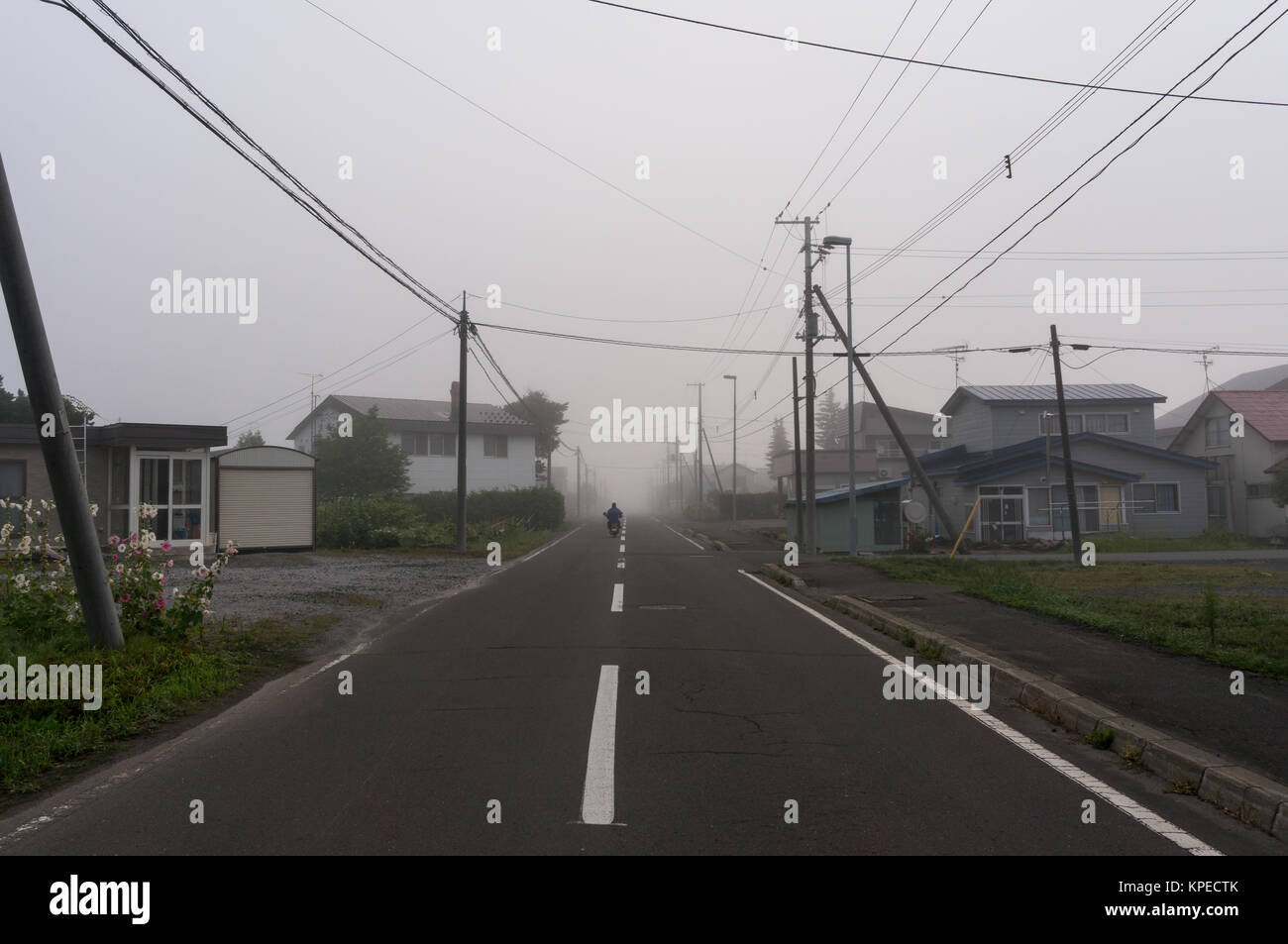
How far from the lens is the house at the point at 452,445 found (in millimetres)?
55906

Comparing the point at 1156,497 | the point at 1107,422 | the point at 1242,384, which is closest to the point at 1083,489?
the point at 1156,497

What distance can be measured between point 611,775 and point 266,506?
76.9 feet

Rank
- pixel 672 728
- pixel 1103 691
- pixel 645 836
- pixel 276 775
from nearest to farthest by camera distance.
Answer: pixel 645 836, pixel 276 775, pixel 672 728, pixel 1103 691

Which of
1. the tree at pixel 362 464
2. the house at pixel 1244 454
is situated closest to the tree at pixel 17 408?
the tree at pixel 362 464

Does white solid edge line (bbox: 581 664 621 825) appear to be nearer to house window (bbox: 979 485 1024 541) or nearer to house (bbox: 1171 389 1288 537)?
house window (bbox: 979 485 1024 541)

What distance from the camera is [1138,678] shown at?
319 inches

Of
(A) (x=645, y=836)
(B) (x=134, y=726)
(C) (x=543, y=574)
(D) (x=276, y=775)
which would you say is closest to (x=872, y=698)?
(A) (x=645, y=836)

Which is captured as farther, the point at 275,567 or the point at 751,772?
the point at 275,567

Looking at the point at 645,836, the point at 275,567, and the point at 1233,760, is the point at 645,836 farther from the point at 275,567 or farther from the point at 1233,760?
the point at 275,567

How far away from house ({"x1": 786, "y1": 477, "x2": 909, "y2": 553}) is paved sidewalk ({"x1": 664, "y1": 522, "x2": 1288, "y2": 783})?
2047cm

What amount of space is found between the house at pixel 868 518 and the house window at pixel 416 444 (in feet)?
95.3

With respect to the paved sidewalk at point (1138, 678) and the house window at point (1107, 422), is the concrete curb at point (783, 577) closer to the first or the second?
the paved sidewalk at point (1138, 678)

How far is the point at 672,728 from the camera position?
262 inches

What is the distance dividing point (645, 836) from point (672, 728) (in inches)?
87.7
